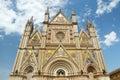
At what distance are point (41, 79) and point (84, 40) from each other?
9422mm

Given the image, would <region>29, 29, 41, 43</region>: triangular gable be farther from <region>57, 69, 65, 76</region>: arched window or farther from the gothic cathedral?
<region>57, 69, 65, 76</region>: arched window

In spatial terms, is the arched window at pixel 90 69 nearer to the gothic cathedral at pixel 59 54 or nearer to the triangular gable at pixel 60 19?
the gothic cathedral at pixel 59 54

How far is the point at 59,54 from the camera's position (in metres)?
21.8

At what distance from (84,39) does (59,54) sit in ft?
17.0

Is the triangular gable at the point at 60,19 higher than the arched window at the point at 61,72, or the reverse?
the triangular gable at the point at 60,19

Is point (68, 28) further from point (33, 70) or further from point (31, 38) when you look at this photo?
point (33, 70)

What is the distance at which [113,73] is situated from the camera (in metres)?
22.2

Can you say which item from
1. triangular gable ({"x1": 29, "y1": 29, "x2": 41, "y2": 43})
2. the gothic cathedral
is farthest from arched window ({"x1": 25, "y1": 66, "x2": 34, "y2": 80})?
triangular gable ({"x1": 29, "y1": 29, "x2": 41, "y2": 43})

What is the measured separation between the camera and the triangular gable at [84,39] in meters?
23.4

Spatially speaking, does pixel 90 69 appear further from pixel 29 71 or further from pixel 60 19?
pixel 60 19

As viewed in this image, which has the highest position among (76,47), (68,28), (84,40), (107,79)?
(68,28)

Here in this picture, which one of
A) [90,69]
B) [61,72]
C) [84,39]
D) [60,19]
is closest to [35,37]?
[60,19]

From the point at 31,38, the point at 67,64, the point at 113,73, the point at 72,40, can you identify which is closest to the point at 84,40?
the point at 72,40

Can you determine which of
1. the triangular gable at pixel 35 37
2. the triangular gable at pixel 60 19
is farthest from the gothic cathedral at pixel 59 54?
the triangular gable at pixel 60 19
